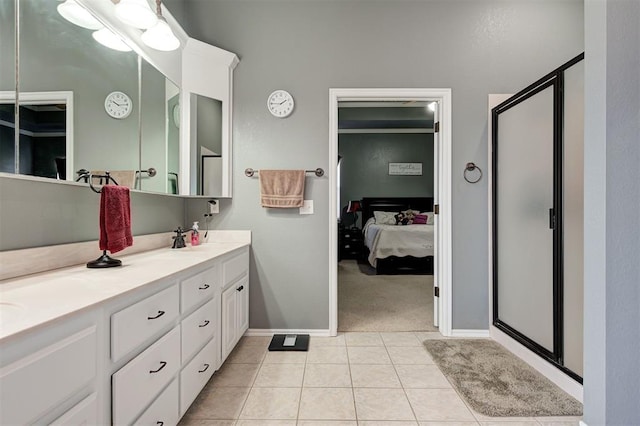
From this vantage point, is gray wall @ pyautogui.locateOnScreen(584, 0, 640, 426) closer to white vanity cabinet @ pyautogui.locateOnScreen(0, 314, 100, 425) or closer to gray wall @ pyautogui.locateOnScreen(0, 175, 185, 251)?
white vanity cabinet @ pyautogui.locateOnScreen(0, 314, 100, 425)

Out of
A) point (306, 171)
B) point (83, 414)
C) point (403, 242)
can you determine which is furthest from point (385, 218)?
point (83, 414)

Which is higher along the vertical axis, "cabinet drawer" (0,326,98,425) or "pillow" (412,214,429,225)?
"pillow" (412,214,429,225)

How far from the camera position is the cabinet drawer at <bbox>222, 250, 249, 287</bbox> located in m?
1.93

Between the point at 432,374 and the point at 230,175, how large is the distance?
2.14 meters

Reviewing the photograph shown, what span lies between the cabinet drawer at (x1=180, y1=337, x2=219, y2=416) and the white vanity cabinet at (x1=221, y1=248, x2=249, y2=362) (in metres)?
0.16

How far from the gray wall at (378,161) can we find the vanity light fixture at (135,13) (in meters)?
5.29

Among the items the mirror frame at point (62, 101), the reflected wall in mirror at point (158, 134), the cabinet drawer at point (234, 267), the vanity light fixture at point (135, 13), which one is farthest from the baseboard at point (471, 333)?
the vanity light fixture at point (135, 13)

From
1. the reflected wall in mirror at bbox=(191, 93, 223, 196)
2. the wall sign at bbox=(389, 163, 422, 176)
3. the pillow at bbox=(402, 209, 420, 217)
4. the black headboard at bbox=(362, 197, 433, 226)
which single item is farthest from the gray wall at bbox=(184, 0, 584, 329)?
the wall sign at bbox=(389, 163, 422, 176)

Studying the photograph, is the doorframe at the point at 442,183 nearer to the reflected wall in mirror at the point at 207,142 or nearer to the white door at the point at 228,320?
the white door at the point at 228,320

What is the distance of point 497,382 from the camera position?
5.97ft

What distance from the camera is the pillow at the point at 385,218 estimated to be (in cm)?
594

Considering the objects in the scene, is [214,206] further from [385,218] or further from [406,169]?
[406,169]

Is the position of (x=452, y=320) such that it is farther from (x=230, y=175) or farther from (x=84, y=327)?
(x=84, y=327)

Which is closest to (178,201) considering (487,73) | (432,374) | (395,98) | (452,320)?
(395,98)
